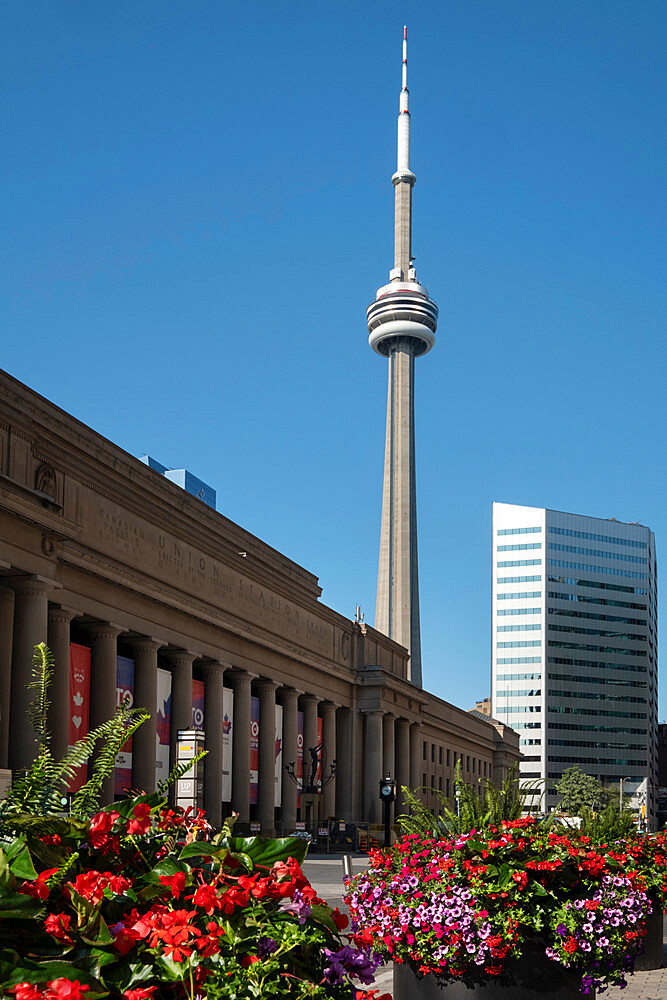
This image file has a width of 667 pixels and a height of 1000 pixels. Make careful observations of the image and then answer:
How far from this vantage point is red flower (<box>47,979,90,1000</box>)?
269 cm

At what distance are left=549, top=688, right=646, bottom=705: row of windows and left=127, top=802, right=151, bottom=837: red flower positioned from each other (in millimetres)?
183965

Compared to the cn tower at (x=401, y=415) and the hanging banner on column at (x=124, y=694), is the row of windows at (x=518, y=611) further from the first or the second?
the hanging banner on column at (x=124, y=694)

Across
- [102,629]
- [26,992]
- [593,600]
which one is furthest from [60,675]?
[593,600]

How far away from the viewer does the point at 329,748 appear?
249 ft

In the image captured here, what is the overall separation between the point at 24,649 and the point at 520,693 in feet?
495

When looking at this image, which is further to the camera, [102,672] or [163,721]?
[163,721]

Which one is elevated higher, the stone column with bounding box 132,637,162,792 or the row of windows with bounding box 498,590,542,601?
the row of windows with bounding box 498,590,542,601

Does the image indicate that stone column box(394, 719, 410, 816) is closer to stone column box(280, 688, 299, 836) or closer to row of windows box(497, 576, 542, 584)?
stone column box(280, 688, 299, 836)

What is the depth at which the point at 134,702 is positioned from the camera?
51.9m

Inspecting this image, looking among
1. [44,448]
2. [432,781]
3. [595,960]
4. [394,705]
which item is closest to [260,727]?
[394,705]

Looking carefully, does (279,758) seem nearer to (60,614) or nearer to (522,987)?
(60,614)

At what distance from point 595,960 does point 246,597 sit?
54196 mm

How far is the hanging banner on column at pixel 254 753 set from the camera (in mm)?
64250

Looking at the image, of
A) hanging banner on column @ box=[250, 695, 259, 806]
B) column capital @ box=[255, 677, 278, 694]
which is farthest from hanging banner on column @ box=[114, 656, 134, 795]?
column capital @ box=[255, 677, 278, 694]
